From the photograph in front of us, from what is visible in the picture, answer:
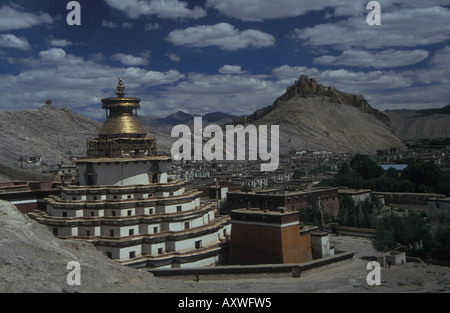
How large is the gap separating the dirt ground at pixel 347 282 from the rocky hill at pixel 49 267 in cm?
285

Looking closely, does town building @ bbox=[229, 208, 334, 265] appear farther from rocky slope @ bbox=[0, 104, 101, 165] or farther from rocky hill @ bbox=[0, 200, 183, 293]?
rocky slope @ bbox=[0, 104, 101, 165]

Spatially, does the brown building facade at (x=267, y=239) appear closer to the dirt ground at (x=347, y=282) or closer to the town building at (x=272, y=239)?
the town building at (x=272, y=239)

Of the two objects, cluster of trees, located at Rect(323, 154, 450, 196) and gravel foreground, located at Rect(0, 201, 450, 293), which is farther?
cluster of trees, located at Rect(323, 154, 450, 196)

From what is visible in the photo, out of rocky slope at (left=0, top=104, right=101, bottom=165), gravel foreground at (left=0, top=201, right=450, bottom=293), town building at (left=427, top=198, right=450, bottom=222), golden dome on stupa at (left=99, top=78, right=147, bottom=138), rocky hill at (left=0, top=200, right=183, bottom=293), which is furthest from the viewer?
rocky slope at (left=0, top=104, right=101, bottom=165)

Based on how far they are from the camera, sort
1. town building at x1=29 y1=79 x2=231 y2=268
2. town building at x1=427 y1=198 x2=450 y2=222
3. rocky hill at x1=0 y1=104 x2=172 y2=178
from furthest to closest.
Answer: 1. rocky hill at x1=0 y1=104 x2=172 y2=178
2. town building at x1=427 y1=198 x2=450 y2=222
3. town building at x1=29 y1=79 x2=231 y2=268

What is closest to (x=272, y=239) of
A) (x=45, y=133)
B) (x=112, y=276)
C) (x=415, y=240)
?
(x=112, y=276)

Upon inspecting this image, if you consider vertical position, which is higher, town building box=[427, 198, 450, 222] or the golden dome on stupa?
the golden dome on stupa

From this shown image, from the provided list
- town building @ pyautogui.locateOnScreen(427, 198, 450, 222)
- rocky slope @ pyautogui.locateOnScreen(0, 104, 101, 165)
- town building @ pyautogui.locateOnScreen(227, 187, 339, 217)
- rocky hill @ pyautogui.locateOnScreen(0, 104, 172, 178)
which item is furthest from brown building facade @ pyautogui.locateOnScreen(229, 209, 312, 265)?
rocky slope @ pyautogui.locateOnScreen(0, 104, 101, 165)

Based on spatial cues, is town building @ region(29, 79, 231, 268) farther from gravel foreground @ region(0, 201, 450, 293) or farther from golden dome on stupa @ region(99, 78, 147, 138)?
gravel foreground @ region(0, 201, 450, 293)

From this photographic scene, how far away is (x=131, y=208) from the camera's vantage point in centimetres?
2948

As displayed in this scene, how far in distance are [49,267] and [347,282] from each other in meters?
14.8

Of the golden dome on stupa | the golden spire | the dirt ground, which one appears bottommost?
the dirt ground

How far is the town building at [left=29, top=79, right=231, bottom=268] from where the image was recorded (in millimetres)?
28359
